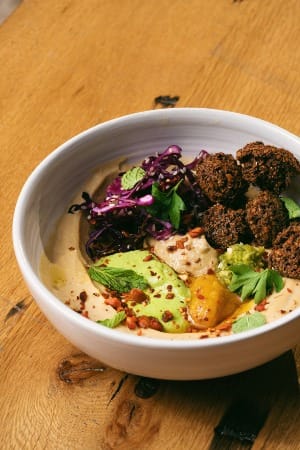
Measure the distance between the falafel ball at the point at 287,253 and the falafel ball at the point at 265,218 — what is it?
1.5 inches

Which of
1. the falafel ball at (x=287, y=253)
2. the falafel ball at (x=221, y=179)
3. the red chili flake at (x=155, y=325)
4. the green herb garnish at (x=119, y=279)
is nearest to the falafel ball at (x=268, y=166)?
the falafel ball at (x=221, y=179)

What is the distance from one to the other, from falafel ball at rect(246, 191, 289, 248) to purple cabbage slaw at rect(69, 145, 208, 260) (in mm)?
192

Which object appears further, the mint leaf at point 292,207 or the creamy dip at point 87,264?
the mint leaf at point 292,207

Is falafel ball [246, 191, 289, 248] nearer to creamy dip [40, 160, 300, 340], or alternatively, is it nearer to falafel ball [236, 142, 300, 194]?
falafel ball [236, 142, 300, 194]

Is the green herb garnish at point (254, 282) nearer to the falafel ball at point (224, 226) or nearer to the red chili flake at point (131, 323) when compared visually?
the falafel ball at point (224, 226)

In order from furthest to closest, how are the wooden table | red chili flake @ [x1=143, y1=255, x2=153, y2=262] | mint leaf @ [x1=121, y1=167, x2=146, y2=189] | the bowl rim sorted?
1. mint leaf @ [x1=121, y1=167, x2=146, y2=189]
2. red chili flake @ [x1=143, y1=255, x2=153, y2=262]
3. the wooden table
4. the bowl rim

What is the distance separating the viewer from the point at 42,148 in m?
3.10

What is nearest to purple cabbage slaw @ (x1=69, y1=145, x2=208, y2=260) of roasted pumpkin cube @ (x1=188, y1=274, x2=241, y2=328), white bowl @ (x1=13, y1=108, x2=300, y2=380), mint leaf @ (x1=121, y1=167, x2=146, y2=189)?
mint leaf @ (x1=121, y1=167, x2=146, y2=189)

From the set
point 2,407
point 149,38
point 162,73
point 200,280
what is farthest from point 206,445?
point 149,38

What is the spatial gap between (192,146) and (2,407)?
1.11m

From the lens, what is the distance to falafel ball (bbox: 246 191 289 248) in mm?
2367

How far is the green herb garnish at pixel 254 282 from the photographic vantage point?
219 cm

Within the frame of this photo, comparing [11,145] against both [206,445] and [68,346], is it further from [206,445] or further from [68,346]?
[206,445]

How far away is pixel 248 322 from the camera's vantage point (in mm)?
2066
